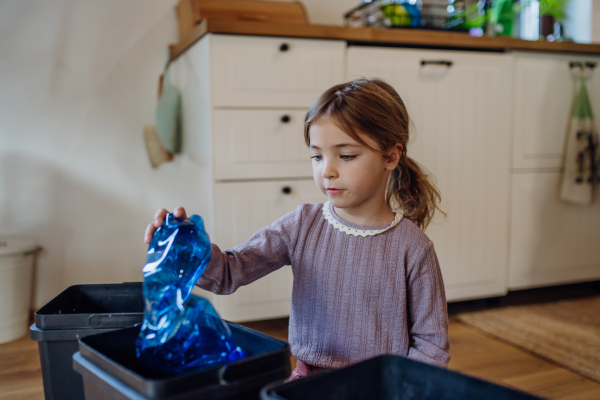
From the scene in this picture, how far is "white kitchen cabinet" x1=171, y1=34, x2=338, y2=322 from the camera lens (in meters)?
1.51

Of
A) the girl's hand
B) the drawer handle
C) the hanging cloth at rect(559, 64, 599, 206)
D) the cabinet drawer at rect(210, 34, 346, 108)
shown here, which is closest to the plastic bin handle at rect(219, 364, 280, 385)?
the girl's hand

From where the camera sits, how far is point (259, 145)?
5.11 ft

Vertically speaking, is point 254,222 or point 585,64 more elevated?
point 585,64

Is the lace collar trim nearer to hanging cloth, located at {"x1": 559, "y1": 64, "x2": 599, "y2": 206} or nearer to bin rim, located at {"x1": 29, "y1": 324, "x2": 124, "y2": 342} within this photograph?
bin rim, located at {"x1": 29, "y1": 324, "x2": 124, "y2": 342}

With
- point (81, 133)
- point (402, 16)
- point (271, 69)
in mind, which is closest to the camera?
point (271, 69)

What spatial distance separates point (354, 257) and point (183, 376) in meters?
0.46

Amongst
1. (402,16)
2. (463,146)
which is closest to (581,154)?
(463,146)

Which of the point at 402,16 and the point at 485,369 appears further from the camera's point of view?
the point at 402,16

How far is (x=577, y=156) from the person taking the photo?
1943 millimetres

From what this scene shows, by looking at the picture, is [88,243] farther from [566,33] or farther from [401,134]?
[566,33]

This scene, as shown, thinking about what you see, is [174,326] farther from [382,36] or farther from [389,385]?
[382,36]

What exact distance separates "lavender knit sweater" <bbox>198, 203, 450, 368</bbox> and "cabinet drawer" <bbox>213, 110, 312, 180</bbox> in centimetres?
→ 68

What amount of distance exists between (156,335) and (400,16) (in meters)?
1.57

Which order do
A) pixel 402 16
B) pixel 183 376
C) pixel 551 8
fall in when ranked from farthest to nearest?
pixel 551 8 < pixel 402 16 < pixel 183 376
